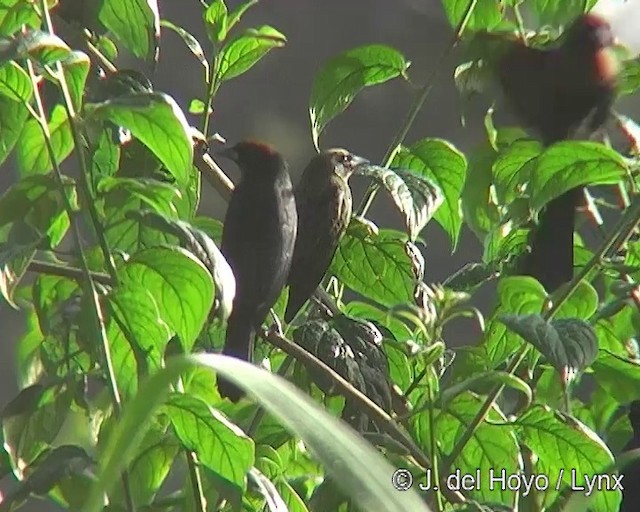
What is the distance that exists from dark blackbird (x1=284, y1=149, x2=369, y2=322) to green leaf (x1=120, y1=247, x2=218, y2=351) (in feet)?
0.64

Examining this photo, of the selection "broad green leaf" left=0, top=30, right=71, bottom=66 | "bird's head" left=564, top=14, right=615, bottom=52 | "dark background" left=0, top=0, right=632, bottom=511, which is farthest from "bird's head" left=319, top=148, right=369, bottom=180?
"dark background" left=0, top=0, right=632, bottom=511

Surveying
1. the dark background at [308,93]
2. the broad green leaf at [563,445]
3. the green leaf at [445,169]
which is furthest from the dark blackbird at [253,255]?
the dark background at [308,93]

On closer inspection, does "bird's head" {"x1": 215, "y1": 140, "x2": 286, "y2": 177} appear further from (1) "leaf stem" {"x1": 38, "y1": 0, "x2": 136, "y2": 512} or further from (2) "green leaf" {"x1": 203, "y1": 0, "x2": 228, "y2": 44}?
(1) "leaf stem" {"x1": 38, "y1": 0, "x2": 136, "y2": 512}

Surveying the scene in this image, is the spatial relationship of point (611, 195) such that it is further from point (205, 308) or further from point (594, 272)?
point (205, 308)

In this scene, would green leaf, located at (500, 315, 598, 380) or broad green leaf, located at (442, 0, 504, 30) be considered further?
broad green leaf, located at (442, 0, 504, 30)

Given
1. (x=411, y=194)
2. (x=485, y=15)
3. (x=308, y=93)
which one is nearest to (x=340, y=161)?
(x=485, y=15)

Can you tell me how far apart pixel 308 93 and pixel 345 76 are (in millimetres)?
1834

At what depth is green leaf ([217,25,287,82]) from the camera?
0.94 metres

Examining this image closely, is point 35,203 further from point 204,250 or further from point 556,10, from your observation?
point 556,10

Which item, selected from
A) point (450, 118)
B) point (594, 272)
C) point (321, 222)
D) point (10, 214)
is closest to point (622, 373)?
point (594, 272)

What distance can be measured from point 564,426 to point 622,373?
0.27 feet

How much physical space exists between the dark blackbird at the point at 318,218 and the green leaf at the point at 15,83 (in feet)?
0.88

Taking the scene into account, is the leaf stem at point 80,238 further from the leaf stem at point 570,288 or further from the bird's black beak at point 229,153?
the bird's black beak at point 229,153

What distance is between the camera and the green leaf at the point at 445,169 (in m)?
0.97
